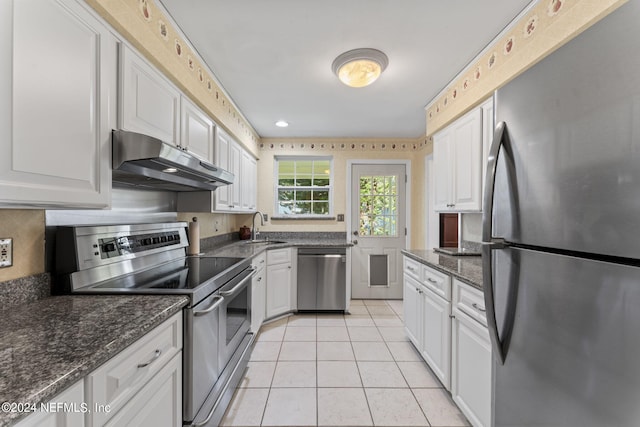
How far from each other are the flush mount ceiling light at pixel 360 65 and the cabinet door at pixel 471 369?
175 centimetres

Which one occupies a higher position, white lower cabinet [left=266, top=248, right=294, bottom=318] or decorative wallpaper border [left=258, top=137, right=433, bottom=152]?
decorative wallpaper border [left=258, top=137, right=433, bottom=152]

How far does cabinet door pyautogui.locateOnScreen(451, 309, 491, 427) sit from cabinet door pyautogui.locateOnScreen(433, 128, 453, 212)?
3.72 ft

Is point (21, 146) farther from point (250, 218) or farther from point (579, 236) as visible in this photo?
point (250, 218)

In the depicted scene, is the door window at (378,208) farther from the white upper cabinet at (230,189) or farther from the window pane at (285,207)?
the white upper cabinet at (230,189)

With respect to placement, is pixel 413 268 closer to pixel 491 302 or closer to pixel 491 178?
pixel 491 302

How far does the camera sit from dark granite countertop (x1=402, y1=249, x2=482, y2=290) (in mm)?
1545

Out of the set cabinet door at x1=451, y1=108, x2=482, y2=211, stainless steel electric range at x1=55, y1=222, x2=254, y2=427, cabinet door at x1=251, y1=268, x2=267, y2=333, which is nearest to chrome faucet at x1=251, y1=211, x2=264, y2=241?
cabinet door at x1=251, y1=268, x2=267, y2=333

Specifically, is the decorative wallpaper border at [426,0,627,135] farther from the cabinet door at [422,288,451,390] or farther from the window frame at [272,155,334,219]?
the window frame at [272,155,334,219]

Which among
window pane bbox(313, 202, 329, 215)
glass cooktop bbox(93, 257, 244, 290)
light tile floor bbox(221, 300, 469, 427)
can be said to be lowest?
light tile floor bbox(221, 300, 469, 427)

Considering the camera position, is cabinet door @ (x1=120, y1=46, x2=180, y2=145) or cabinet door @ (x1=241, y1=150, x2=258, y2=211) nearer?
cabinet door @ (x1=120, y1=46, x2=180, y2=145)

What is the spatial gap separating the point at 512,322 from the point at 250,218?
351 cm

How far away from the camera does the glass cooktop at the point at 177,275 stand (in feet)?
4.35

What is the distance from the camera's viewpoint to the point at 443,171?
252cm

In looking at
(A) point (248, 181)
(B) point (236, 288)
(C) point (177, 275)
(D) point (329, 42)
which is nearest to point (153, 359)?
(C) point (177, 275)
